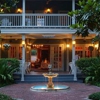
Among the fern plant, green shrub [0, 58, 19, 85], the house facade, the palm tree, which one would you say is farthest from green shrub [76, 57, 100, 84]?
the palm tree

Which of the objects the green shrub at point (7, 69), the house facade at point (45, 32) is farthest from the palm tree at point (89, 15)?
the house facade at point (45, 32)

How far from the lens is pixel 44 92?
464 inches

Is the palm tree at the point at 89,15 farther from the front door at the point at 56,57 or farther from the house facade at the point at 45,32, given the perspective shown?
the front door at the point at 56,57

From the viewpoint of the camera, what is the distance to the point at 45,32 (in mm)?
16750

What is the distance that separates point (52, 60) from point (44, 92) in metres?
9.20

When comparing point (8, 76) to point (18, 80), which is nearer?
point (8, 76)

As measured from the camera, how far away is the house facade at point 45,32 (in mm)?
16719

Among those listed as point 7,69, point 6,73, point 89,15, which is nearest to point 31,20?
point 7,69

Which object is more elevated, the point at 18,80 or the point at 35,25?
the point at 35,25

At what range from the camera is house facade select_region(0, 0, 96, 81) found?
16719mm

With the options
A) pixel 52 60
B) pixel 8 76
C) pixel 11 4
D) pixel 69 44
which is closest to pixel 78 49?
pixel 69 44

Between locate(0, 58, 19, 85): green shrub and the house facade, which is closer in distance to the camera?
locate(0, 58, 19, 85): green shrub

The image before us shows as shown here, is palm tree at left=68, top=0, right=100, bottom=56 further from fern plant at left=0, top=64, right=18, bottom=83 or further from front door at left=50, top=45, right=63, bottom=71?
front door at left=50, top=45, right=63, bottom=71

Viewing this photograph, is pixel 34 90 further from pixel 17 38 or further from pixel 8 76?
pixel 17 38
